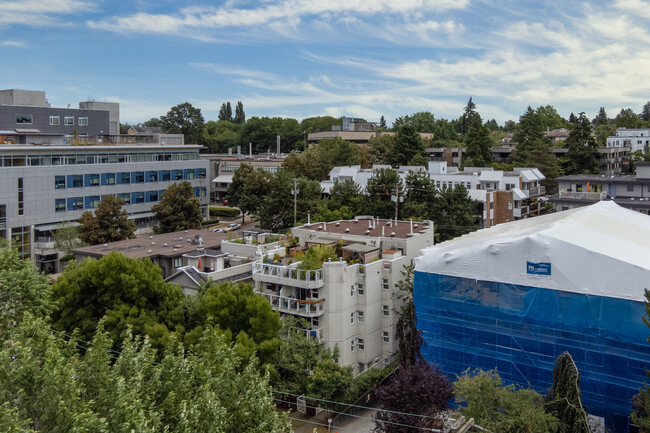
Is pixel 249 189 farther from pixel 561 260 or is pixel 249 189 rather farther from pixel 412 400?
pixel 561 260

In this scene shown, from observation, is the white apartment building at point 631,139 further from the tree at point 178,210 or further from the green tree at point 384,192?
the tree at point 178,210

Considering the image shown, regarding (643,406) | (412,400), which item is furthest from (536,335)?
(412,400)

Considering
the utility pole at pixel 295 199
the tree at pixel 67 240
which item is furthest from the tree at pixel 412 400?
the tree at pixel 67 240

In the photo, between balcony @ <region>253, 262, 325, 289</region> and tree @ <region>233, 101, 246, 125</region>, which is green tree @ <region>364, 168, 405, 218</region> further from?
tree @ <region>233, 101, 246, 125</region>

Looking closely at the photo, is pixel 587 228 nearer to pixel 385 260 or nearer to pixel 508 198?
pixel 385 260

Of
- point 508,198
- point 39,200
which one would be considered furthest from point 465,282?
point 39,200

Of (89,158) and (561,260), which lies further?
(89,158)

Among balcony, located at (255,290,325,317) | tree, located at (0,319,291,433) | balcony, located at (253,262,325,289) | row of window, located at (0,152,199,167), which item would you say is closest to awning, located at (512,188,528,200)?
balcony, located at (253,262,325,289)
